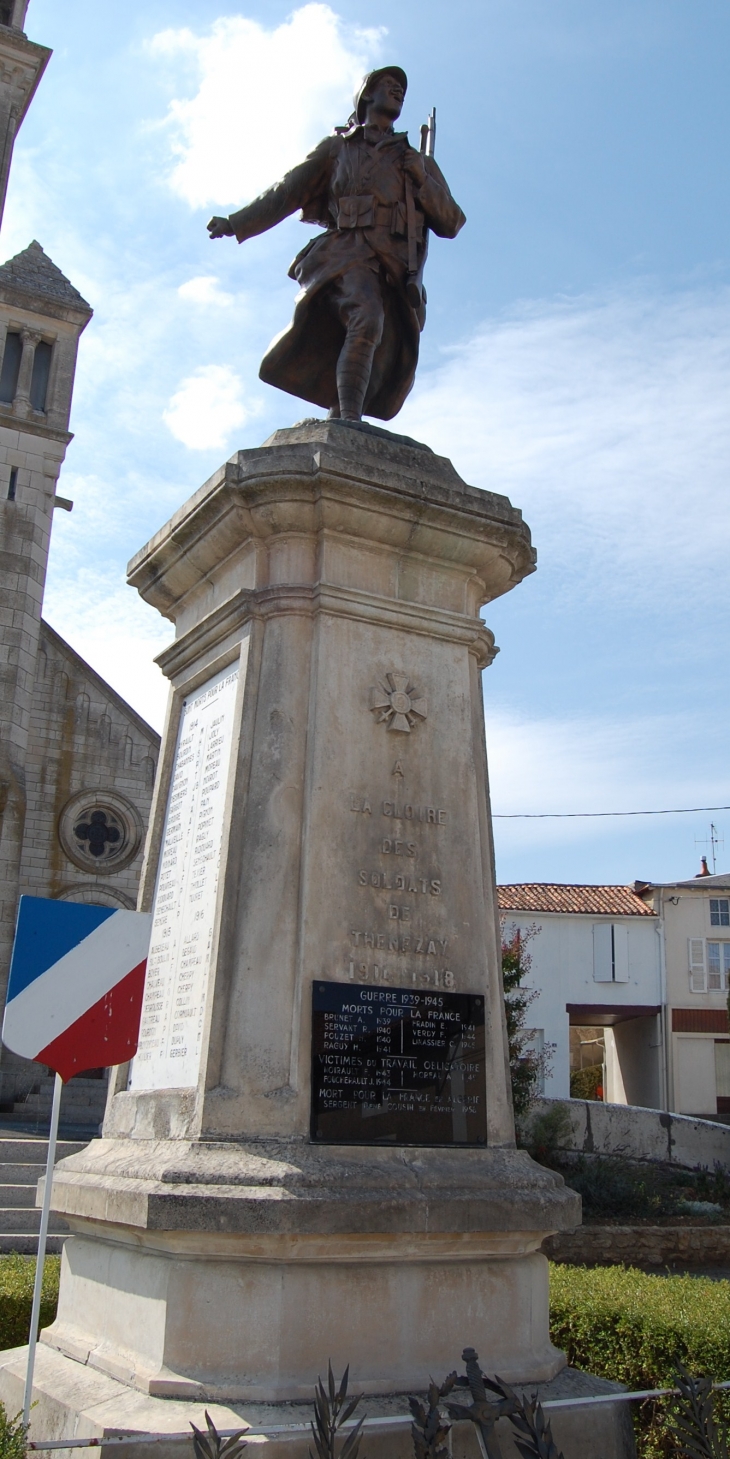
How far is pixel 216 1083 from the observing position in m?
3.98

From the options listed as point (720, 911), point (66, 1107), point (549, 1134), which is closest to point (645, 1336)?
point (549, 1134)

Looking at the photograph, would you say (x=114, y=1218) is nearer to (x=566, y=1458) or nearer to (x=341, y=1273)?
(x=341, y=1273)

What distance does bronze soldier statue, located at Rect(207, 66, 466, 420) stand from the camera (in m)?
5.43

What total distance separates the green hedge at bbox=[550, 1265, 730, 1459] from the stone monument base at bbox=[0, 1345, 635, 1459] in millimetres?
581

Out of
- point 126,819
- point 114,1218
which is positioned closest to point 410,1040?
point 114,1218


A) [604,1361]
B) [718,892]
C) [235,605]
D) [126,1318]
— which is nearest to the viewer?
[126,1318]

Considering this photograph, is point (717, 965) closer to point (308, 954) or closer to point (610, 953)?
point (610, 953)

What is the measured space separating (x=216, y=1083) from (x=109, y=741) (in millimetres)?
20984

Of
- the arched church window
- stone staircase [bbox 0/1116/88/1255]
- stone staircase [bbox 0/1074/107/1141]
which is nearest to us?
stone staircase [bbox 0/1116/88/1255]

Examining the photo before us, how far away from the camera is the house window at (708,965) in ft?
116

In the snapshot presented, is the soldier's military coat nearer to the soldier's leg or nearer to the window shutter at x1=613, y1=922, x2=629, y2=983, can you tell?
the soldier's leg

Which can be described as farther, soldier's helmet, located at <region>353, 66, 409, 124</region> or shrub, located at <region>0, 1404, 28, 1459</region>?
soldier's helmet, located at <region>353, 66, 409, 124</region>

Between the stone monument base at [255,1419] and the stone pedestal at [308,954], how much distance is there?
2.8 inches

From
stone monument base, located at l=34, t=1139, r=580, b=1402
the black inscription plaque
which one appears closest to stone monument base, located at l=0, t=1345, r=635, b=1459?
stone monument base, located at l=34, t=1139, r=580, b=1402
